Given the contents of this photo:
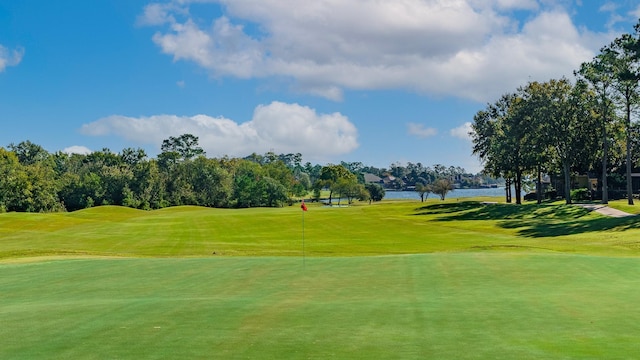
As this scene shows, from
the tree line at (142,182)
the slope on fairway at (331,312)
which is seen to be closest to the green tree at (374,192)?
the tree line at (142,182)

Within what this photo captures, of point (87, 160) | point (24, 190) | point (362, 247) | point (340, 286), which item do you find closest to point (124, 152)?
point (87, 160)

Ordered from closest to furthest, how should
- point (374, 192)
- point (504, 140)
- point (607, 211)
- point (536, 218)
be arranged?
point (607, 211) < point (536, 218) < point (504, 140) < point (374, 192)

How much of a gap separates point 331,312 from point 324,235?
116 feet

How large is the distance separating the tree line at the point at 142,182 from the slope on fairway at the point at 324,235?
39.4 m

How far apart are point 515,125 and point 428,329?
68.3 m

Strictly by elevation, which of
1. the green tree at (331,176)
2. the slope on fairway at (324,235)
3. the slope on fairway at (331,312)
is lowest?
the slope on fairway at (324,235)

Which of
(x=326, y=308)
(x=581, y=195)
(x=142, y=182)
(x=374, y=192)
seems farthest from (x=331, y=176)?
(x=326, y=308)

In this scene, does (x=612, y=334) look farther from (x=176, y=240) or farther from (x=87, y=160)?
(x=87, y=160)

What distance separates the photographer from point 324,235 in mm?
46875

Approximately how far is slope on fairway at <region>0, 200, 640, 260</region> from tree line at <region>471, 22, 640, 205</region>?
8.03 m

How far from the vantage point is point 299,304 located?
42.0 ft

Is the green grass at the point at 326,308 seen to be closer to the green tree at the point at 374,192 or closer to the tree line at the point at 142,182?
the tree line at the point at 142,182

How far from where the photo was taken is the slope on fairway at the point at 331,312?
8742mm

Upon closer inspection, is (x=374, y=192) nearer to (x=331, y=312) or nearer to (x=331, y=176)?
(x=331, y=176)
